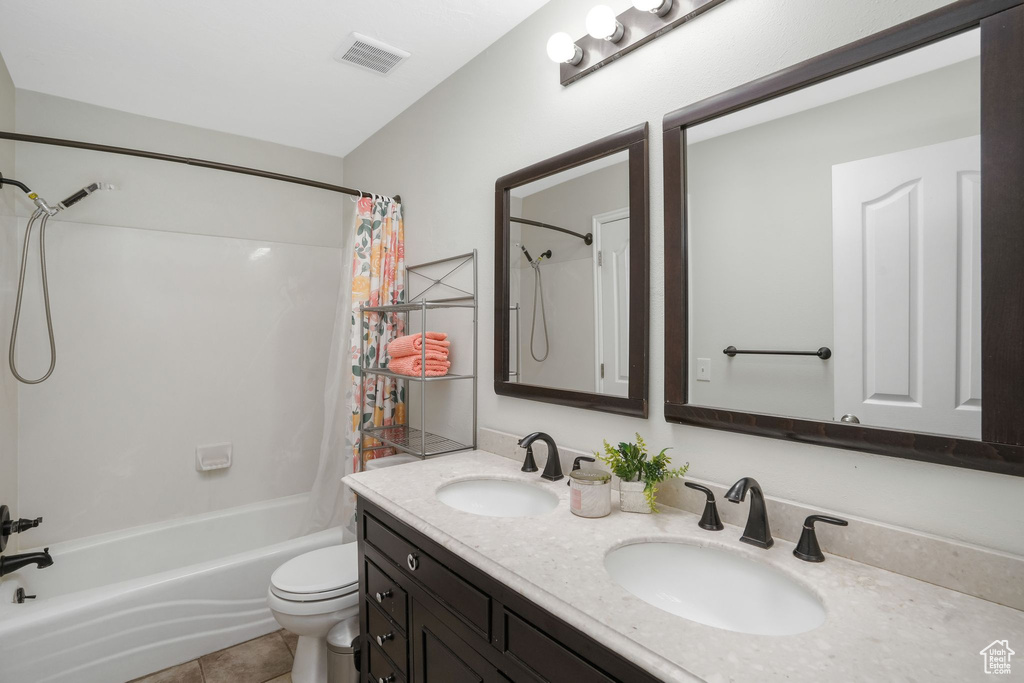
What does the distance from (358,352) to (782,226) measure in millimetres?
1910

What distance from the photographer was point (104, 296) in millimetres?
2500

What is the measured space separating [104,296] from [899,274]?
3204mm

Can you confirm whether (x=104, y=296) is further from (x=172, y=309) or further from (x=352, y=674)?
(x=352, y=674)

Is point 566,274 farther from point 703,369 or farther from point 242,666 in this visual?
Result: point 242,666

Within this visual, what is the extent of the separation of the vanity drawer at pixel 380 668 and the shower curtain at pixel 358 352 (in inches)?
32.8

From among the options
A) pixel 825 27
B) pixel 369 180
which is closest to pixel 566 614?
pixel 825 27

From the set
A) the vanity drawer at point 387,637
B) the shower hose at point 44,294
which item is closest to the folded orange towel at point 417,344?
the vanity drawer at point 387,637

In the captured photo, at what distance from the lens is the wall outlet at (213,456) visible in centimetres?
272

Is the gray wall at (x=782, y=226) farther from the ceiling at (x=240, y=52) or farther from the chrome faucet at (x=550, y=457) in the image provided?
the ceiling at (x=240, y=52)

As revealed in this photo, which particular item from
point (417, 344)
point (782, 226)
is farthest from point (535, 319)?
point (782, 226)

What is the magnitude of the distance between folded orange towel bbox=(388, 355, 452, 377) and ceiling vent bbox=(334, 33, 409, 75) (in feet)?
4.10

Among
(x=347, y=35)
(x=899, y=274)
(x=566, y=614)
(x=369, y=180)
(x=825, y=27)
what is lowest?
(x=566, y=614)

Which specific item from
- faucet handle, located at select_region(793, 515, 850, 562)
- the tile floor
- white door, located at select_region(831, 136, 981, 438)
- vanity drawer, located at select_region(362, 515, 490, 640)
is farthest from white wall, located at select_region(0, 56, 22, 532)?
white door, located at select_region(831, 136, 981, 438)

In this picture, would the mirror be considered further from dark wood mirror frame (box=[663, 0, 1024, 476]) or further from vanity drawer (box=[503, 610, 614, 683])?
vanity drawer (box=[503, 610, 614, 683])
